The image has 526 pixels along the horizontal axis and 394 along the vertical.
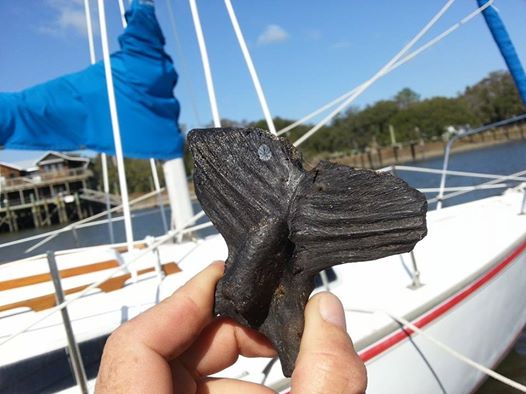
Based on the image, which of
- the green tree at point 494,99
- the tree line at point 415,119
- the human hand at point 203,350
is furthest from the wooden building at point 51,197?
the green tree at point 494,99

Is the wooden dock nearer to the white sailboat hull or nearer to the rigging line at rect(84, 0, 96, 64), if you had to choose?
the rigging line at rect(84, 0, 96, 64)

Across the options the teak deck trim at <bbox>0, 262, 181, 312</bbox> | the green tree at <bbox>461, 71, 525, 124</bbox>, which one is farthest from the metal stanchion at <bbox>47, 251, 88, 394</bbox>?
the green tree at <bbox>461, 71, 525, 124</bbox>

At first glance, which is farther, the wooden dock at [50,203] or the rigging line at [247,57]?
the wooden dock at [50,203]

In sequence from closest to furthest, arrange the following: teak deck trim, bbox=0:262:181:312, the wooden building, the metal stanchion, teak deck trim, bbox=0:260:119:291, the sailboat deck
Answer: the metal stanchion, the sailboat deck, teak deck trim, bbox=0:262:181:312, teak deck trim, bbox=0:260:119:291, the wooden building

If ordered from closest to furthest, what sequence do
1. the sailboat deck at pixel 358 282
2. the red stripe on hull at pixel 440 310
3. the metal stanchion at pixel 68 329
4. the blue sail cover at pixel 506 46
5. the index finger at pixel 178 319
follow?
the index finger at pixel 178 319 < the metal stanchion at pixel 68 329 < the sailboat deck at pixel 358 282 < the red stripe on hull at pixel 440 310 < the blue sail cover at pixel 506 46

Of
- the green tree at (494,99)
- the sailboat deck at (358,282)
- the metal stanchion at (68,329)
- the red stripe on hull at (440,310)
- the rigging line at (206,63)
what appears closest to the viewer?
the metal stanchion at (68,329)

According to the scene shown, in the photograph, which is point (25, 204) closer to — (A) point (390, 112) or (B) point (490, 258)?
(B) point (490, 258)

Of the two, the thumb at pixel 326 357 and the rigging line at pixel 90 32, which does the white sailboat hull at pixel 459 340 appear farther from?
the rigging line at pixel 90 32

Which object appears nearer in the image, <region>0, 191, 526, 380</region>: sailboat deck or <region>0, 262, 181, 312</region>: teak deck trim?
<region>0, 191, 526, 380</region>: sailboat deck
